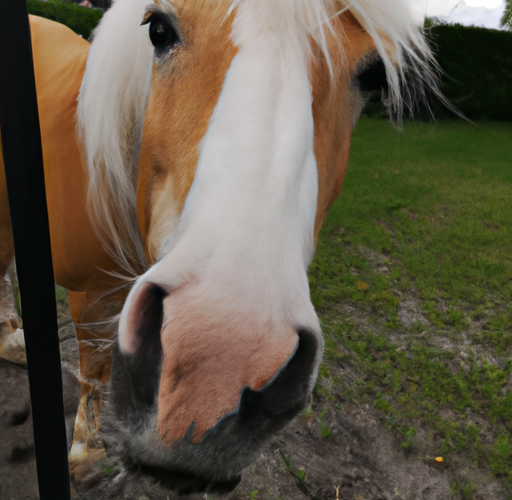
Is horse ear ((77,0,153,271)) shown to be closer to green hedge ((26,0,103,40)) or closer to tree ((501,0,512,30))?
green hedge ((26,0,103,40))

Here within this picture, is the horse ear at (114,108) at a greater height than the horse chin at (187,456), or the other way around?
the horse ear at (114,108)

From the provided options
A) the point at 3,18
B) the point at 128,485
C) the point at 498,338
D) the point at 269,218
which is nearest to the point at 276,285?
the point at 269,218

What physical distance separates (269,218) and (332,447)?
5.04ft

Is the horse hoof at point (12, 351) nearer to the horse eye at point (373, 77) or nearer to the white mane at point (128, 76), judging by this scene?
the white mane at point (128, 76)

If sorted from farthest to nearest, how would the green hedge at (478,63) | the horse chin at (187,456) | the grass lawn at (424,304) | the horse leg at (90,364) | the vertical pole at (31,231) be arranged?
the green hedge at (478,63), the grass lawn at (424,304), the horse leg at (90,364), the horse chin at (187,456), the vertical pole at (31,231)

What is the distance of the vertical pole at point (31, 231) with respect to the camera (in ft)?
1.67

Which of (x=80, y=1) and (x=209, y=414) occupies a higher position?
(x=80, y=1)

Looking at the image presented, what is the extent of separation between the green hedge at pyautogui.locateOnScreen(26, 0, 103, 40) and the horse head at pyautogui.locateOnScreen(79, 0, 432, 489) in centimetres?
107

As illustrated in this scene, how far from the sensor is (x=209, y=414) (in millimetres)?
585

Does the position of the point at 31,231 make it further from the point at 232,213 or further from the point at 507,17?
the point at 507,17

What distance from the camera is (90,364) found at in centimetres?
162

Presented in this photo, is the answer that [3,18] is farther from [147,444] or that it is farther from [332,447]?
[332,447]

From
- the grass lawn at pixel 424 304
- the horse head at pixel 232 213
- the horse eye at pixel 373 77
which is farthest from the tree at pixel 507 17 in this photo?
the horse head at pixel 232 213

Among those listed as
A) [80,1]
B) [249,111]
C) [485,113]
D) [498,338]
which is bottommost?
[498,338]
